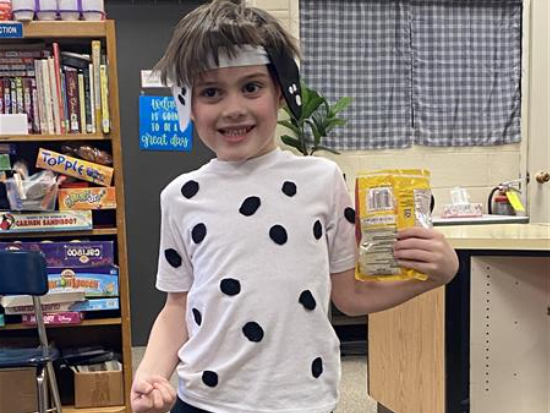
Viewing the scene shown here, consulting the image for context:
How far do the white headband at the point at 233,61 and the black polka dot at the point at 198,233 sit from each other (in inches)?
6.6

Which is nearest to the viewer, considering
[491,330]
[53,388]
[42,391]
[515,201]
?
[491,330]

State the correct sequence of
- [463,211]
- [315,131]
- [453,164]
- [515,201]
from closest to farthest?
[315,131] < [463,211] < [515,201] < [453,164]

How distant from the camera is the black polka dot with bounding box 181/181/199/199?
0.98m

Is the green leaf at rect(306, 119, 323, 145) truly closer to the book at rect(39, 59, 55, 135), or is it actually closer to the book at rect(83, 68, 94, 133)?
the book at rect(83, 68, 94, 133)

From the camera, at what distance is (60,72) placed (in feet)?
8.61

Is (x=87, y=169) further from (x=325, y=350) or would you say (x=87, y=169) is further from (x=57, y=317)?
(x=325, y=350)

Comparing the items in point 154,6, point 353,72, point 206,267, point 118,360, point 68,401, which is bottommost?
point 68,401

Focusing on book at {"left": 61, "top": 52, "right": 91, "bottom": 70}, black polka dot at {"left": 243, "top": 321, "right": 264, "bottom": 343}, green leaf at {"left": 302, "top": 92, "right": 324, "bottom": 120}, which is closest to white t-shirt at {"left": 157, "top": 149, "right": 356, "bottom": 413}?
black polka dot at {"left": 243, "top": 321, "right": 264, "bottom": 343}

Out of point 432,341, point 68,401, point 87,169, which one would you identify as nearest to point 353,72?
point 87,169

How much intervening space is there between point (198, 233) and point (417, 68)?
3.22 meters

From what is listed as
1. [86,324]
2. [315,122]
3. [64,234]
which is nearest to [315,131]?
[315,122]

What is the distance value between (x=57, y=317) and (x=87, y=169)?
25.0 inches

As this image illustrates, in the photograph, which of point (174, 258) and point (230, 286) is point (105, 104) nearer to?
point (174, 258)

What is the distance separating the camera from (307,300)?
0.92m
